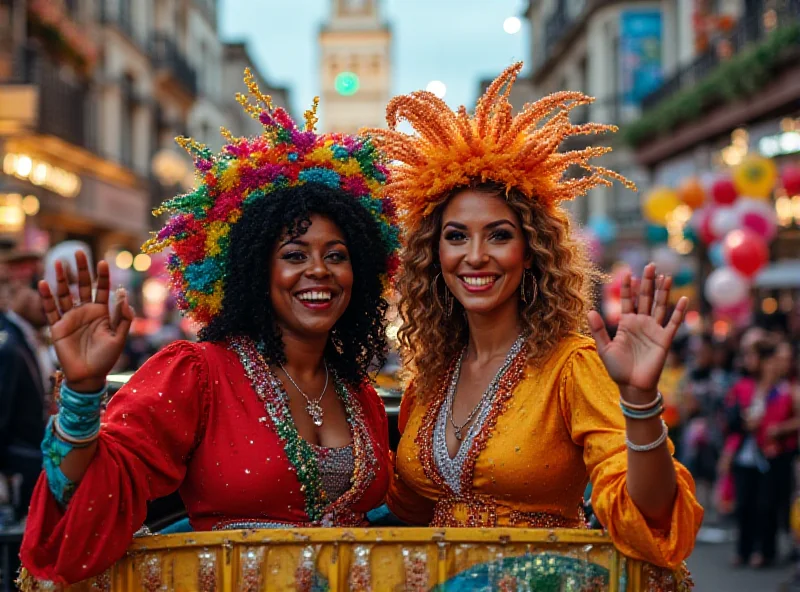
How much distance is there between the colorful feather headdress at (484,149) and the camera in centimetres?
350

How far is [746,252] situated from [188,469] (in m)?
10.1

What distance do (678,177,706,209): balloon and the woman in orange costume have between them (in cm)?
1070

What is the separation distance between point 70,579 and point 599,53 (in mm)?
30756

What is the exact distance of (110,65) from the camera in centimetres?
2709

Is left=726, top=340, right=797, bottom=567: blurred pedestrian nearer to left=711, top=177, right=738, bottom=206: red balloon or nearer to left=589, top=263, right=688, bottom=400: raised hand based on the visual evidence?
left=711, top=177, right=738, bottom=206: red balloon

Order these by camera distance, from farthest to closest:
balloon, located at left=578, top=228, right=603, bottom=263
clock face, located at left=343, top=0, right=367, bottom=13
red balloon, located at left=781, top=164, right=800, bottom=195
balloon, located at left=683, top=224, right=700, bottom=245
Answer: clock face, located at left=343, top=0, right=367, bottom=13, balloon, located at left=683, top=224, right=700, bottom=245, red balloon, located at left=781, top=164, right=800, bottom=195, balloon, located at left=578, top=228, right=603, bottom=263

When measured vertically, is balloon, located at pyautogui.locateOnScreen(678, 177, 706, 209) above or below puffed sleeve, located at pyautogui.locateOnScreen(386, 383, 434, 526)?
above

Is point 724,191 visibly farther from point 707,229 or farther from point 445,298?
point 445,298

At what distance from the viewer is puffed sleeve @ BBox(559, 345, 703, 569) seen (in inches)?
107

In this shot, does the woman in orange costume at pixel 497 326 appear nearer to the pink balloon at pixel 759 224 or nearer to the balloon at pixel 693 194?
the pink balloon at pixel 759 224

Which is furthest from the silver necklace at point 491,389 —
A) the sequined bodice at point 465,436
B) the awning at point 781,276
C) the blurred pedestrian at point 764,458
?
the awning at point 781,276

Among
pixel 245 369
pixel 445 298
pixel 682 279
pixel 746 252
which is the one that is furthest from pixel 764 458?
pixel 682 279

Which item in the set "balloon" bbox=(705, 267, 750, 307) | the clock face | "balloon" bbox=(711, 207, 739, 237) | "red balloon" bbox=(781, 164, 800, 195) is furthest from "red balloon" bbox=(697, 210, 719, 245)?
the clock face

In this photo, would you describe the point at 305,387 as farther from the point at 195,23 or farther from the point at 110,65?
the point at 195,23
